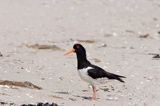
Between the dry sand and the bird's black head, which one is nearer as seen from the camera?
the bird's black head

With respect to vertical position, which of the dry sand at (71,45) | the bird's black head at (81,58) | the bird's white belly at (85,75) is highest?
the bird's black head at (81,58)

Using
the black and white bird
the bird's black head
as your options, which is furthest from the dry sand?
the bird's black head

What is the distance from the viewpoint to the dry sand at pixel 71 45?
16766 mm

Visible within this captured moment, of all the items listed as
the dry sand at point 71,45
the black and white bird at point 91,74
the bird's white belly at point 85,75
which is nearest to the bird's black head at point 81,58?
the black and white bird at point 91,74

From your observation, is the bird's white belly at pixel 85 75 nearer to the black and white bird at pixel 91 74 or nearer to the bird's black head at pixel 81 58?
the black and white bird at pixel 91 74

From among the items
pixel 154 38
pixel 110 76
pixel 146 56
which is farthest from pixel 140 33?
pixel 110 76

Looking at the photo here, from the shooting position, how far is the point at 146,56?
23172mm

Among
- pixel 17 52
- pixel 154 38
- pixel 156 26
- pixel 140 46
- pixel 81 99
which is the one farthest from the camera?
pixel 156 26

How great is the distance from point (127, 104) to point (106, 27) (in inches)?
540

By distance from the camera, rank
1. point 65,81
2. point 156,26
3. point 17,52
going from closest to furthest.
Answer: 1. point 65,81
2. point 17,52
3. point 156,26

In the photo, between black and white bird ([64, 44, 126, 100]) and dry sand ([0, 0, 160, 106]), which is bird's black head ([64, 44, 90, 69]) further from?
dry sand ([0, 0, 160, 106])

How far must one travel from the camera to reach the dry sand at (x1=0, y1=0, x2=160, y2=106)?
1677 cm

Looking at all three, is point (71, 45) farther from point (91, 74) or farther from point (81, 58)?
point (91, 74)

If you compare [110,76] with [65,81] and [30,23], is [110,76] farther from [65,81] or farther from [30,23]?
[30,23]
